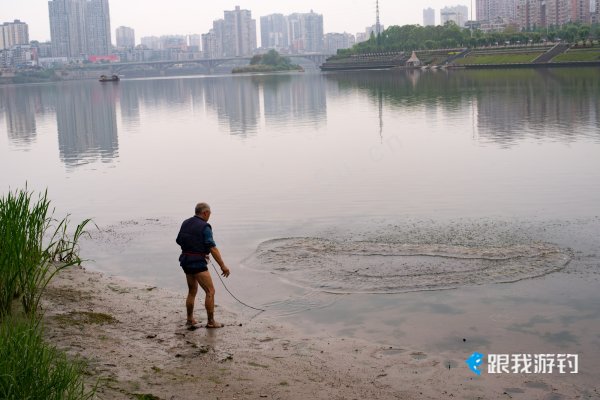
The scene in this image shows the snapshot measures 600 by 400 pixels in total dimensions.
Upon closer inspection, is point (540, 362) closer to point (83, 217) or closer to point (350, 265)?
point (350, 265)

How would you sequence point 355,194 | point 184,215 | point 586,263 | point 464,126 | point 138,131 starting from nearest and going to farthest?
point 586,263 < point 184,215 < point 355,194 < point 464,126 < point 138,131

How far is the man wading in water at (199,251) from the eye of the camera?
10.7 m

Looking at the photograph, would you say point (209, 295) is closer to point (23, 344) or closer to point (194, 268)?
point (194, 268)

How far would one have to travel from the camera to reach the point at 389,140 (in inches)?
1345

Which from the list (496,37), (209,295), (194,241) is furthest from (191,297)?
(496,37)

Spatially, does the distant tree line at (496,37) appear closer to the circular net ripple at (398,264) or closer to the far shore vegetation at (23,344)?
the circular net ripple at (398,264)

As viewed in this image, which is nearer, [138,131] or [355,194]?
[355,194]

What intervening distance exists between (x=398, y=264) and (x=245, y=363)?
5.09 meters

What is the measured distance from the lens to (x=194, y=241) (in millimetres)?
10750

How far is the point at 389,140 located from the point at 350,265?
20.6 metres

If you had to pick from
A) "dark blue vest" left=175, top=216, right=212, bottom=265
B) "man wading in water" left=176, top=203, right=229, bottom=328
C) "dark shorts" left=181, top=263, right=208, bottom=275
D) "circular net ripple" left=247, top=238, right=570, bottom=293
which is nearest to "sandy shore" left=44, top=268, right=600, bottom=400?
"man wading in water" left=176, top=203, right=229, bottom=328

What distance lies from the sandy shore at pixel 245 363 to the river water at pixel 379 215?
2.00 ft

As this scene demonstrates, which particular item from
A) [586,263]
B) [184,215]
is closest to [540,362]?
[586,263]

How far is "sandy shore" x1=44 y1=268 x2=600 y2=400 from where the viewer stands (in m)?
8.51
